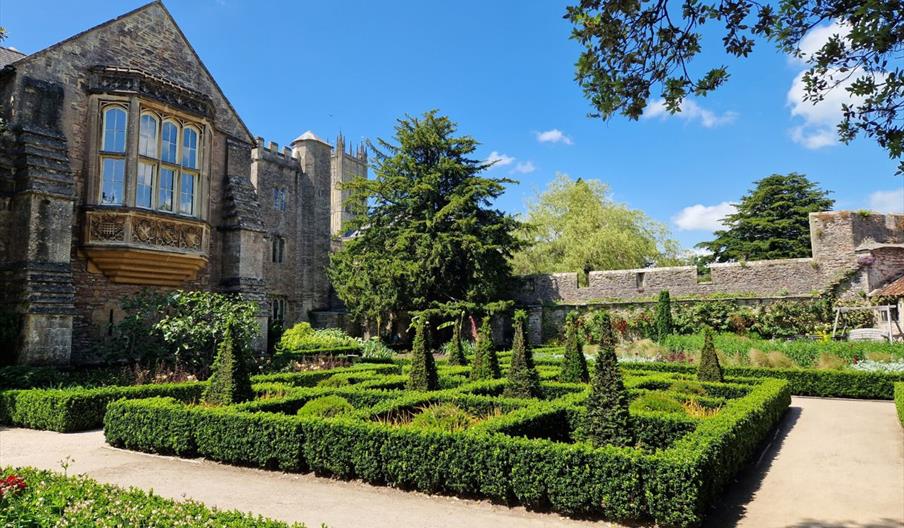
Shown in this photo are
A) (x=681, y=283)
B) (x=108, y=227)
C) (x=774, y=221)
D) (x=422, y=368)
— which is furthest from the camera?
(x=774, y=221)

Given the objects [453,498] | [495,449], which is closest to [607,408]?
[495,449]

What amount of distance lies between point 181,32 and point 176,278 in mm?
→ 6932

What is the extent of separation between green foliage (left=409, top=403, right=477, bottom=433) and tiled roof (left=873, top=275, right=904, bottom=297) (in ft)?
59.1

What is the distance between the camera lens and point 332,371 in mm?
14180

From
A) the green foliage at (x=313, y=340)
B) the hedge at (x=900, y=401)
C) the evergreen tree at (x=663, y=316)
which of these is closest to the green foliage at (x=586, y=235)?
the evergreen tree at (x=663, y=316)

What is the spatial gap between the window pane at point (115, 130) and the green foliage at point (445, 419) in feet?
33.3

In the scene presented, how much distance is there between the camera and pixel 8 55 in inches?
573

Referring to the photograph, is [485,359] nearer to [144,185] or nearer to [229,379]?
[229,379]

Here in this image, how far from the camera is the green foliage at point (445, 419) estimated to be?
289 inches

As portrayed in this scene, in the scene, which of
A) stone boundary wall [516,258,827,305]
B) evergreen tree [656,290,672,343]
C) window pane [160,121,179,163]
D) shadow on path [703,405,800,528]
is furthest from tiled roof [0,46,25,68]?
evergreen tree [656,290,672,343]

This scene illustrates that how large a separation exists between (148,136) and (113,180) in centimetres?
134

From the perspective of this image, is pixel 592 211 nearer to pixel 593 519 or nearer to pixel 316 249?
pixel 316 249

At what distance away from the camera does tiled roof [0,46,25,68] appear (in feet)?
46.7

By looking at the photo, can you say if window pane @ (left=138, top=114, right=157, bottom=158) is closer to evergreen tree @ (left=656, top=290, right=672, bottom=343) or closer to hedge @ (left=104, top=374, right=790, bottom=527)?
hedge @ (left=104, top=374, right=790, bottom=527)
